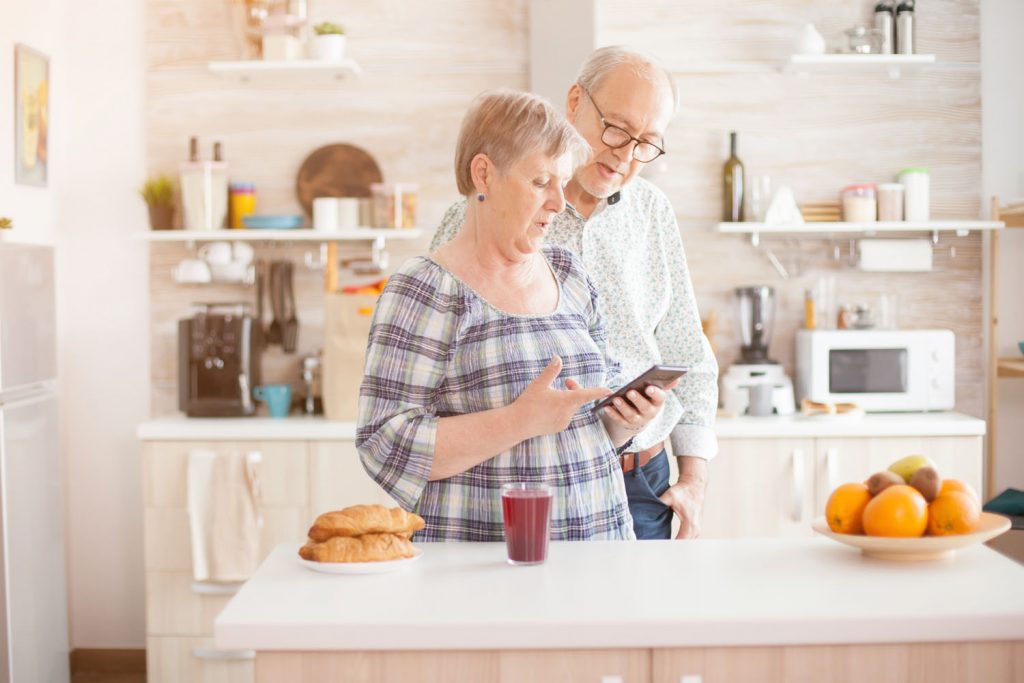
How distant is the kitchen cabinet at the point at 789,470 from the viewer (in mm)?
3682

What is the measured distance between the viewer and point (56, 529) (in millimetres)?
3482

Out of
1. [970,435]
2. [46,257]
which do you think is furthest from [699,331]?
[46,257]

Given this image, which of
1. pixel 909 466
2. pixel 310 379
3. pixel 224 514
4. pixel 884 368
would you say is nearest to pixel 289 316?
pixel 310 379

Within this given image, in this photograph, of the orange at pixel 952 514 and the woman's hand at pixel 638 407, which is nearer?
the orange at pixel 952 514

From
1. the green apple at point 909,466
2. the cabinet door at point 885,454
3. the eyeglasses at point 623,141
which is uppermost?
the eyeglasses at point 623,141

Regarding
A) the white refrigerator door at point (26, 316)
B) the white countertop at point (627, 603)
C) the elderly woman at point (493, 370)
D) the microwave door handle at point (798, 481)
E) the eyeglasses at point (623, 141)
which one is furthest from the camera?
the microwave door handle at point (798, 481)

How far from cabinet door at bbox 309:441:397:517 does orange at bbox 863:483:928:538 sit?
2.29m

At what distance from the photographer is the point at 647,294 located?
2328 mm

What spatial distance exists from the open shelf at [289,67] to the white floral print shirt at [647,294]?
6.38 ft

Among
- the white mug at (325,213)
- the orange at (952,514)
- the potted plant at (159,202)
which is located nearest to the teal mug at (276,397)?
the white mug at (325,213)

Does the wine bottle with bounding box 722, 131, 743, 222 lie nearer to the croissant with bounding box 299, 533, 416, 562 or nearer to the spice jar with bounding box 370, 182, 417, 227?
the spice jar with bounding box 370, 182, 417, 227

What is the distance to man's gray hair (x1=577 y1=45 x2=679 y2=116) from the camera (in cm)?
215

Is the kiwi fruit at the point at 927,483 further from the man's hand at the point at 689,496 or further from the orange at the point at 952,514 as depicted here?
the man's hand at the point at 689,496

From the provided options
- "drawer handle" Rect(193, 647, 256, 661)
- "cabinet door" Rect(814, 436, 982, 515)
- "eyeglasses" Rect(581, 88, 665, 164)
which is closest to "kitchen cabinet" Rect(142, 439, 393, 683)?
"drawer handle" Rect(193, 647, 256, 661)
